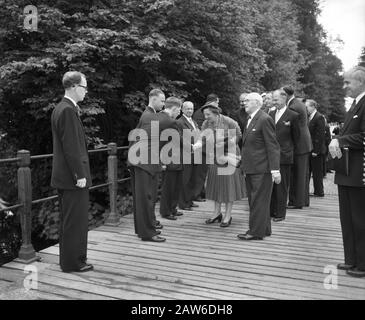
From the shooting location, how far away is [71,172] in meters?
4.34

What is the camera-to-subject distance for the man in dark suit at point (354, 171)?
4273 mm

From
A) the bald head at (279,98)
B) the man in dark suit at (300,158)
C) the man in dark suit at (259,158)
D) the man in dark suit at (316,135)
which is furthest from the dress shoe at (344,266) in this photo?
the man in dark suit at (316,135)

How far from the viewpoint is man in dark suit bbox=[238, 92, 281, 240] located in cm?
559

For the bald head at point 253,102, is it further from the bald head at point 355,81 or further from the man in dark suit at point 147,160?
the bald head at point 355,81

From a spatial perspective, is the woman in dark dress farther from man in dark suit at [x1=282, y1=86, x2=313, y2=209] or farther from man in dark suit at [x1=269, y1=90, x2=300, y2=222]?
man in dark suit at [x1=282, y1=86, x2=313, y2=209]

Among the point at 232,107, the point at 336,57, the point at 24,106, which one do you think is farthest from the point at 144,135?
the point at 336,57

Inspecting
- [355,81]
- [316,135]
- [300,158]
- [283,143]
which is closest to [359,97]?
[355,81]

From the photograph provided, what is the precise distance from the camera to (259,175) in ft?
18.6

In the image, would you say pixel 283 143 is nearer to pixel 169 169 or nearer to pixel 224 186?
pixel 224 186

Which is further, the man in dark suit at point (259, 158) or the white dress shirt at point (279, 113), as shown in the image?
the white dress shirt at point (279, 113)

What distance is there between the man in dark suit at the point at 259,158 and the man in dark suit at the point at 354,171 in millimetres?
1212

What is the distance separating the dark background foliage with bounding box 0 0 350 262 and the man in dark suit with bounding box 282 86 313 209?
339cm

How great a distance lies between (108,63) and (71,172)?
20.6ft
